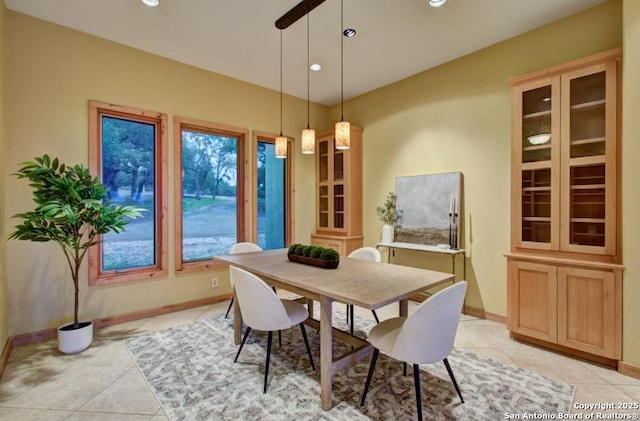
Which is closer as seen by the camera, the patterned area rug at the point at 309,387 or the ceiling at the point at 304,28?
the patterned area rug at the point at 309,387

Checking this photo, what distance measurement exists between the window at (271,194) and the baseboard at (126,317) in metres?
1.07

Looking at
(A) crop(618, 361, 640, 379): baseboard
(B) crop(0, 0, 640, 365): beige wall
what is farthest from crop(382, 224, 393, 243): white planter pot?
(A) crop(618, 361, 640, 379): baseboard

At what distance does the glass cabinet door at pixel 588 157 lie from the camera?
246 cm

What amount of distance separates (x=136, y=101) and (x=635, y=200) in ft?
15.7

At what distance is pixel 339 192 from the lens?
4.91m

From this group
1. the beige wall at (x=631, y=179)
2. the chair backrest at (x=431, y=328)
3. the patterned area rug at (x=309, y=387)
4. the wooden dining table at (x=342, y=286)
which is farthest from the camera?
the beige wall at (x=631, y=179)

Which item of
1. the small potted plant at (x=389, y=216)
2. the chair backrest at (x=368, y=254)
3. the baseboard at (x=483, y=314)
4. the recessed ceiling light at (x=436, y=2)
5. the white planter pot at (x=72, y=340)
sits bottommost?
the baseboard at (x=483, y=314)

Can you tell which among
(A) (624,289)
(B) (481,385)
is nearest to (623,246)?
(A) (624,289)

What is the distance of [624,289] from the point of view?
2311mm

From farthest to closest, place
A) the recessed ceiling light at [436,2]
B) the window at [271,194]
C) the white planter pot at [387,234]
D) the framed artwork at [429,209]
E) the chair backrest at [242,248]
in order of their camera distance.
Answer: the window at [271,194], the white planter pot at [387,234], the framed artwork at [429,209], the chair backrest at [242,248], the recessed ceiling light at [436,2]

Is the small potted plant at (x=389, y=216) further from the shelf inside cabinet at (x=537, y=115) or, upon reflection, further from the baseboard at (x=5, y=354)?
the baseboard at (x=5, y=354)

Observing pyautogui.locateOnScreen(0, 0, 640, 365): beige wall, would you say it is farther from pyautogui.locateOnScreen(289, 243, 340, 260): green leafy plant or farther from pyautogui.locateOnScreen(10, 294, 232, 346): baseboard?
pyautogui.locateOnScreen(289, 243, 340, 260): green leafy plant

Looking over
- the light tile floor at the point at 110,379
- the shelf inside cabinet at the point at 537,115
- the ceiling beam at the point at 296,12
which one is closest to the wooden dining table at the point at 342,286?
the light tile floor at the point at 110,379

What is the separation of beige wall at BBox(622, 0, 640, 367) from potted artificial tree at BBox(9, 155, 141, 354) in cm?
413
